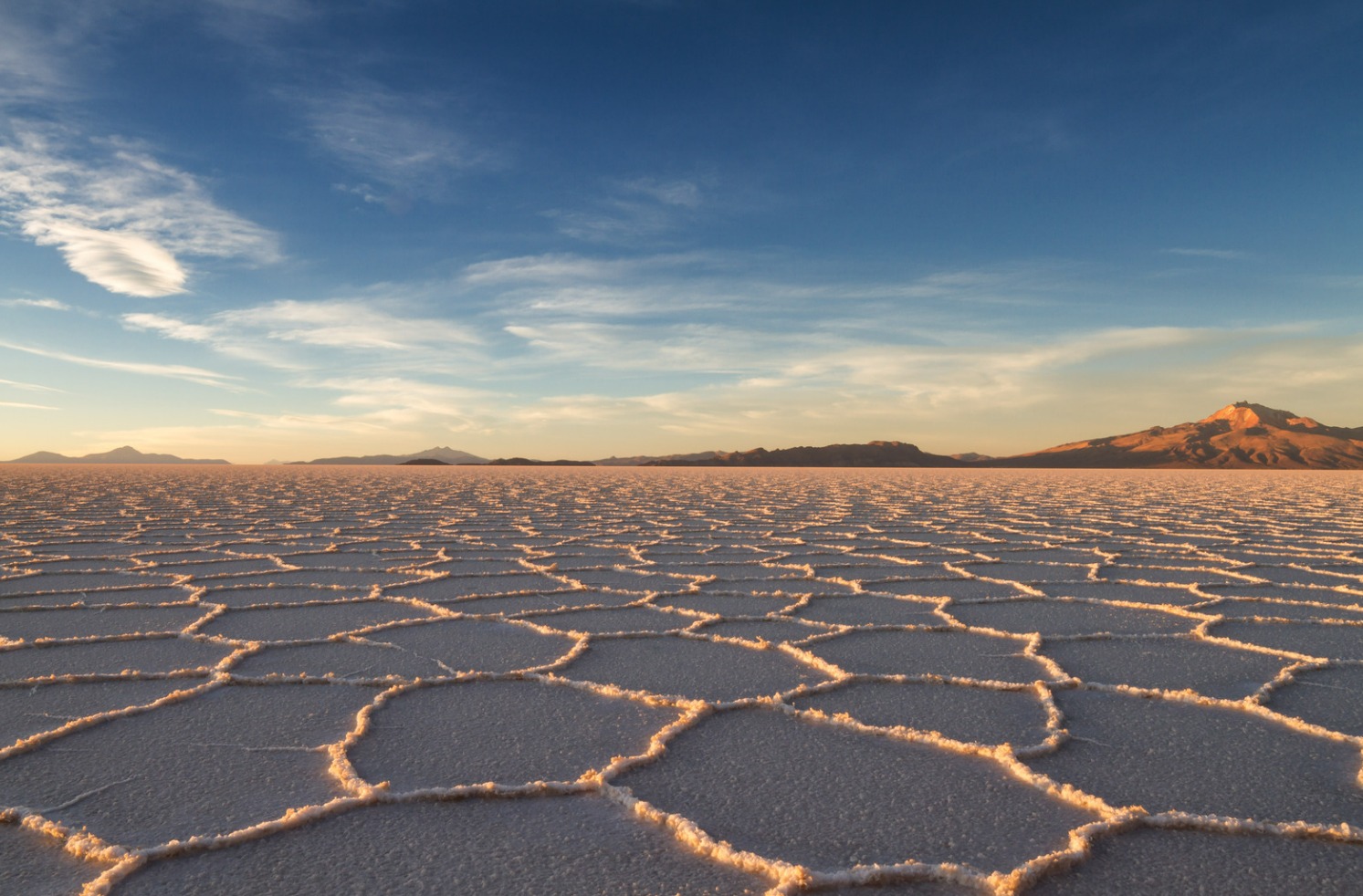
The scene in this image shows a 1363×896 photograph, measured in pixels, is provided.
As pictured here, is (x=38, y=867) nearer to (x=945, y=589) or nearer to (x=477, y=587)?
(x=477, y=587)

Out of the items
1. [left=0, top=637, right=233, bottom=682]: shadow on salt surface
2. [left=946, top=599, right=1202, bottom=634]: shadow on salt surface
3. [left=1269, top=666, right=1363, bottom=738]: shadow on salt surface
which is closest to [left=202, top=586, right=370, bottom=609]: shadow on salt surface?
[left=0, top=637, right=233, bottom=682]: shadow on salt surface

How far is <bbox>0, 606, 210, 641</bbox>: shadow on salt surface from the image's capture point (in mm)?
2182

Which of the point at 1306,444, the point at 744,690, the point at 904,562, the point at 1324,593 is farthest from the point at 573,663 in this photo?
the point at 1306,444

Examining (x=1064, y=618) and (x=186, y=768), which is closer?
(x=186, y=768)

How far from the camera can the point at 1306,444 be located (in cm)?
4978

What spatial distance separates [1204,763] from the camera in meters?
1.30

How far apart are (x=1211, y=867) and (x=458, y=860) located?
0.85 m

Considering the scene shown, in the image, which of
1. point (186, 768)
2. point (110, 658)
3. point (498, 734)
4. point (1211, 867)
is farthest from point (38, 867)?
point (1211, 867)

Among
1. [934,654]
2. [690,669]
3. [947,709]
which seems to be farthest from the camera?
[934,654]

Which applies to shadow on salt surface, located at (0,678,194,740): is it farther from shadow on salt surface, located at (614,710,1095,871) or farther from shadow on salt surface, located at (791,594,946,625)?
shadow on salt surface, located at (791,594,946,625)

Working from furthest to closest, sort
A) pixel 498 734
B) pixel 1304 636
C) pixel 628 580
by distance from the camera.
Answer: pixel 628 580 < pixel 1304 636 < pixel 498 734

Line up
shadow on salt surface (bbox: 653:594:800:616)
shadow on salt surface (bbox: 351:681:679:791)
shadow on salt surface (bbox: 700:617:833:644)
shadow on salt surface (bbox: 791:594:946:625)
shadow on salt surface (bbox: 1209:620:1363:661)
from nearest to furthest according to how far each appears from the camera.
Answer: shadow on salt surface (bbox: 351:681:679:791)
shadow on salt surface (bbox: 1209:620:1363:661)
shadow on salt surface (bbox: 700:617:833:644)
shadow on salt surface (bbox: 791:594:946:625)
shadow on salt surface (bbox: 653:594:800:616)

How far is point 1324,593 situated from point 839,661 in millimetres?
1963

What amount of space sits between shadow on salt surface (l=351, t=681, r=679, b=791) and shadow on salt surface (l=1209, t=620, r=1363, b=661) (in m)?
1.53
